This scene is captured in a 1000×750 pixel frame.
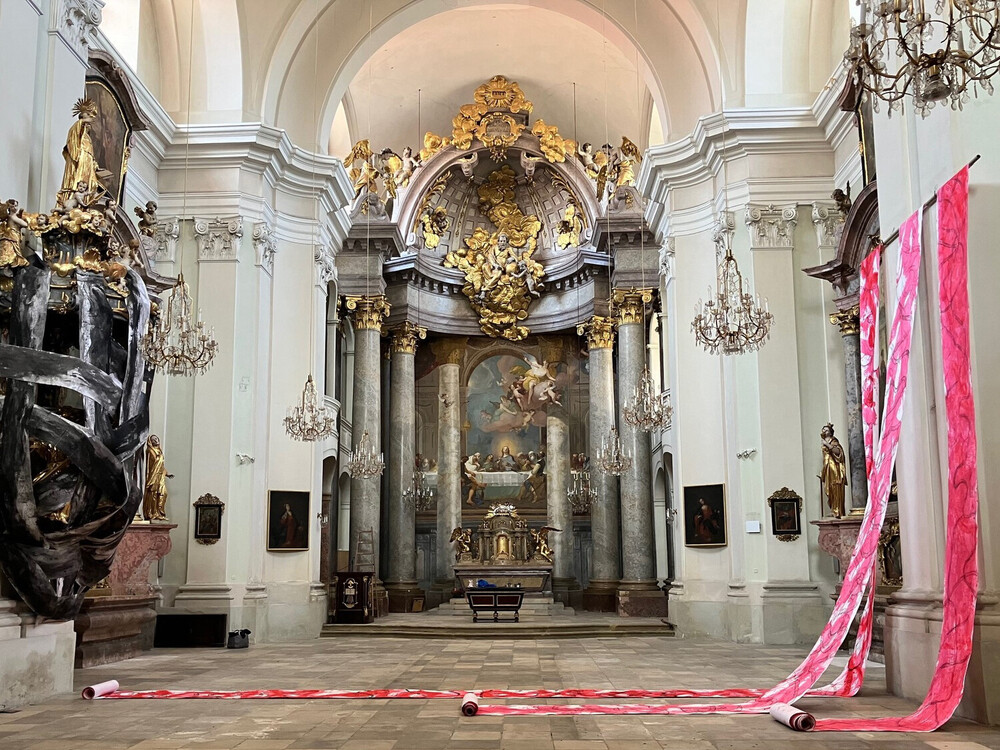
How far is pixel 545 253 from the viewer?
2469 cm

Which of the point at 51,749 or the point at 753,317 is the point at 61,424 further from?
the point at 753,317

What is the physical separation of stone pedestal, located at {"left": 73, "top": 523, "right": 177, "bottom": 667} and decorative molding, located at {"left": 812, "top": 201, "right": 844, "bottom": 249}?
32.8ft

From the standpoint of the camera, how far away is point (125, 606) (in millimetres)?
12469

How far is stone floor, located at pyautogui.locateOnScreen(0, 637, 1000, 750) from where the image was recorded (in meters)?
6.21

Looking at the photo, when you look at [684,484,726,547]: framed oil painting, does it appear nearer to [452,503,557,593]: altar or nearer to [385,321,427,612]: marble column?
[452,503,557,593]: altar

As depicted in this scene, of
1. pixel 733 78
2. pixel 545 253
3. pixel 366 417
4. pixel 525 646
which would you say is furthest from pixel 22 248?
pixel 545 253

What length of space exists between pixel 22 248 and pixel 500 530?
15.2 m

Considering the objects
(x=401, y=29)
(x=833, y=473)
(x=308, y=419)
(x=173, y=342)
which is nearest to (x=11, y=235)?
(x=173, y=342)

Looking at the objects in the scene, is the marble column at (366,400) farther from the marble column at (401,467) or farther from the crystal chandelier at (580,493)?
the crystal chandelier at (580,493)

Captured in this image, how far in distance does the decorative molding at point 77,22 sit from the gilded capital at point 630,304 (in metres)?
12.8

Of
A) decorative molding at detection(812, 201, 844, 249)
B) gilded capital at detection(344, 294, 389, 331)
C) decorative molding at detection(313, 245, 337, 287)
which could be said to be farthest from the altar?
decorative molding at detection(812, 201, 844, 249)

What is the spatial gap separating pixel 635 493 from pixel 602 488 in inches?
67.4

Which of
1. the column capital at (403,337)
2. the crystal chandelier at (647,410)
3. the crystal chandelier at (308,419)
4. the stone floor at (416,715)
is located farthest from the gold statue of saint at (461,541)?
the stone floor at (416,715)

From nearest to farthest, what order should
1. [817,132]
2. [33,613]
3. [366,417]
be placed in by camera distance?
[33,613]
[817,132]
[366,417]
